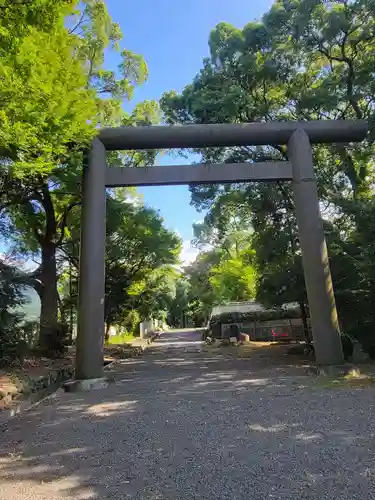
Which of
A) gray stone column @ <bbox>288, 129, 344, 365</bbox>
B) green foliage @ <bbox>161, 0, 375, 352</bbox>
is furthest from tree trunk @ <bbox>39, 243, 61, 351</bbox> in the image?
gray stone column @ <bbox>288, 129, 344, 365</bbox>

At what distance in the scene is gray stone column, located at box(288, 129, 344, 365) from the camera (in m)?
7.64

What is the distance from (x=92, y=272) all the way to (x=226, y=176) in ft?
12.0

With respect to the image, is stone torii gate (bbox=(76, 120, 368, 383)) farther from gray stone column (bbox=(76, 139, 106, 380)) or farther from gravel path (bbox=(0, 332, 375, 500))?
gravel path (bbox=(0, 332, 375, 500))

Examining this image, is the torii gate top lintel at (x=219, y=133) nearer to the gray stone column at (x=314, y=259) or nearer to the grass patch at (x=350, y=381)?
the gray stone column at (x=314, y=259)

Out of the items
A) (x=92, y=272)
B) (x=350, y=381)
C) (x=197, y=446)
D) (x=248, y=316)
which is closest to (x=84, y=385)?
(x=92, y=272)

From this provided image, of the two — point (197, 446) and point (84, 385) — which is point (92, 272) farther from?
point (197, 446)

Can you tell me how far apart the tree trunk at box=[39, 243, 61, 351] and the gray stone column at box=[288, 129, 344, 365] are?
8.12 m

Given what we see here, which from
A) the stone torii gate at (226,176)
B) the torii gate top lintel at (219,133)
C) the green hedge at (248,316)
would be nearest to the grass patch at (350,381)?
the stone torii gate at (226,176)

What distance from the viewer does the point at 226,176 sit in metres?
8.64

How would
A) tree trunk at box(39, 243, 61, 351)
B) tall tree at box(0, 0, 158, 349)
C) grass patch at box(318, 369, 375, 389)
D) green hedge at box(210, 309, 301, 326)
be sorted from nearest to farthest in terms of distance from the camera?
tall tree at box(0, 0, 158, 349)
grass patch at box(318, 369, 375, 389)
tree trunk at box(39, 243, 61, 351)
green hedge at box(210, 309, 301, 326)

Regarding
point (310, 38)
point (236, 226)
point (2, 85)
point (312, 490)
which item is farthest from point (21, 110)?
point (236, 226)

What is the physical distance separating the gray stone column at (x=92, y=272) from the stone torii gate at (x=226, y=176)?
0.07ft

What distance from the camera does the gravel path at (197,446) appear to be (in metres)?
2.70

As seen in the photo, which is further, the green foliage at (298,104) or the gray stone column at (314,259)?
the green foliage at (298,104)
